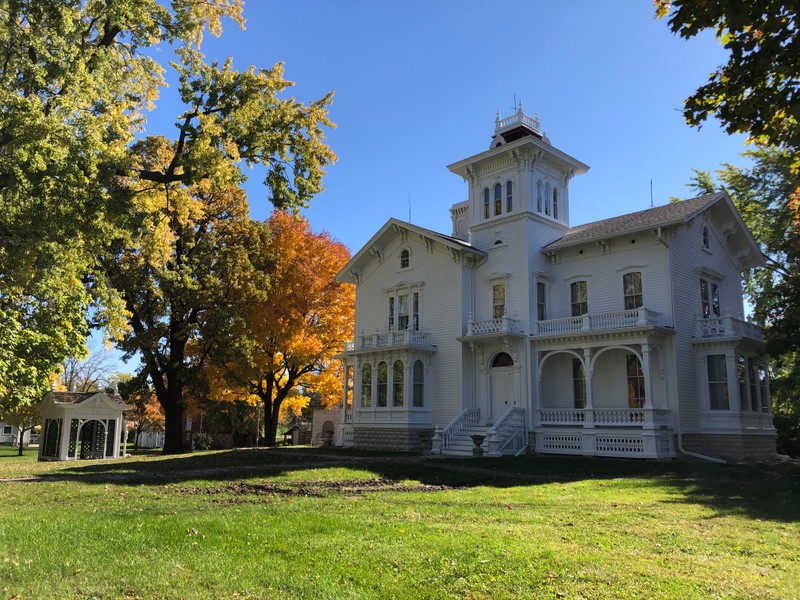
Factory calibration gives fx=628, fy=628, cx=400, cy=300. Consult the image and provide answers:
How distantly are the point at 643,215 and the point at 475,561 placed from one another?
76.2 feet

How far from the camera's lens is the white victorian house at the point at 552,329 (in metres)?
23.5

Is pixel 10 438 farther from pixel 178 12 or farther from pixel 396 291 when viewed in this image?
pixel 178 12

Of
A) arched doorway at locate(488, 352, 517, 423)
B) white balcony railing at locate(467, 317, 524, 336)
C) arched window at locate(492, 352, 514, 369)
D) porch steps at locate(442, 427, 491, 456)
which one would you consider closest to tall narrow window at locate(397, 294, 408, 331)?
white balcony railing at locate(467, 317, 524, 336)

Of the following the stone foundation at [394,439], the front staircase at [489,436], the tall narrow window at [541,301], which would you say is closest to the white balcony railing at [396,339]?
the stone foundation at [394,439]

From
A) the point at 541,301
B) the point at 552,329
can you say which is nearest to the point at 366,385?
the point at 541,301

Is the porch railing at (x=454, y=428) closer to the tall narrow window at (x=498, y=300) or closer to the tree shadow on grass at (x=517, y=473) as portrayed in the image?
the tree shadow on grass at (x=517, y=473)

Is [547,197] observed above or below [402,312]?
above

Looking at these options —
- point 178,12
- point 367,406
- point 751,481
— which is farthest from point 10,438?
point 751,481

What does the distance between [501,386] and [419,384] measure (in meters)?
3.85

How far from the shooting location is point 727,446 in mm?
23031

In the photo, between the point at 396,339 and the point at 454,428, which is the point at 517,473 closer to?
the point at 454,428

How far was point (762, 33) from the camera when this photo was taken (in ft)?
20.5

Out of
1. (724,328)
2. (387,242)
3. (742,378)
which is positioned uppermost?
(387,242)

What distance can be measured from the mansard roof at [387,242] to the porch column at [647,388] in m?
8.73
